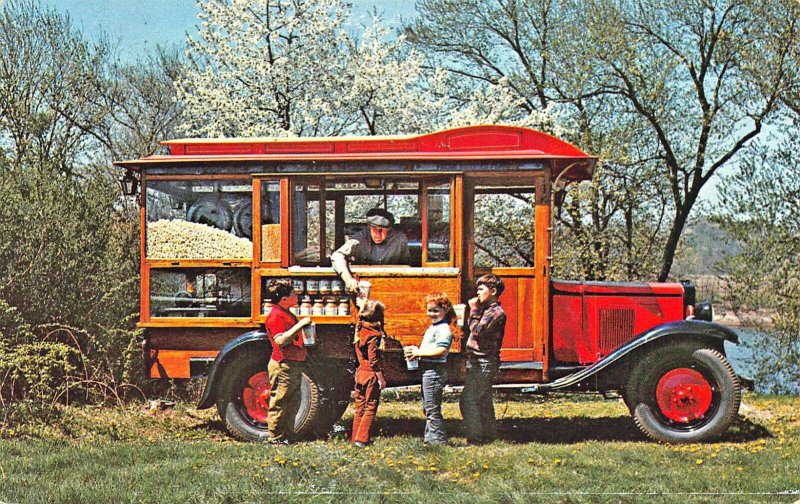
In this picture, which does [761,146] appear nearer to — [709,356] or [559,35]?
[559,35]

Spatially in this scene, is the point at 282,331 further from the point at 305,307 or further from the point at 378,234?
the point at 378,234

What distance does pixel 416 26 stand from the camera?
22.4 feet

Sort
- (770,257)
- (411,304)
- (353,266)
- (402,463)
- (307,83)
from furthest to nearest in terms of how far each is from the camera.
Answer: (770,257), (307,83), (353,266), (411,304), (402,463)

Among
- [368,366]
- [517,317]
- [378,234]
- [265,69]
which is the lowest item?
[368,366]

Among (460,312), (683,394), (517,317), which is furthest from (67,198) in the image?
(683,394)

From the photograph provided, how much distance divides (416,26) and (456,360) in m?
2.66

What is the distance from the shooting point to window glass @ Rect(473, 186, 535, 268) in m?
6.14

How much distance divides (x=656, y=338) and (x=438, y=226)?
1.75m

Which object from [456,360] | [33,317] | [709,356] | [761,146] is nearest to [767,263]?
[761,146]

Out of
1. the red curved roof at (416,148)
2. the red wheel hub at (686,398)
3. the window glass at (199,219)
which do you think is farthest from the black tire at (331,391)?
the red wheel hub at (686,398)

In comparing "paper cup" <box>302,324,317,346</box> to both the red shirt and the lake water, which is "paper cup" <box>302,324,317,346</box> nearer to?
the red shirt

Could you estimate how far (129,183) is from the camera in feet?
20.9

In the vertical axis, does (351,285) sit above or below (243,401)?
above

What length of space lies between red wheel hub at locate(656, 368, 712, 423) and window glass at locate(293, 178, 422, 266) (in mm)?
2079
